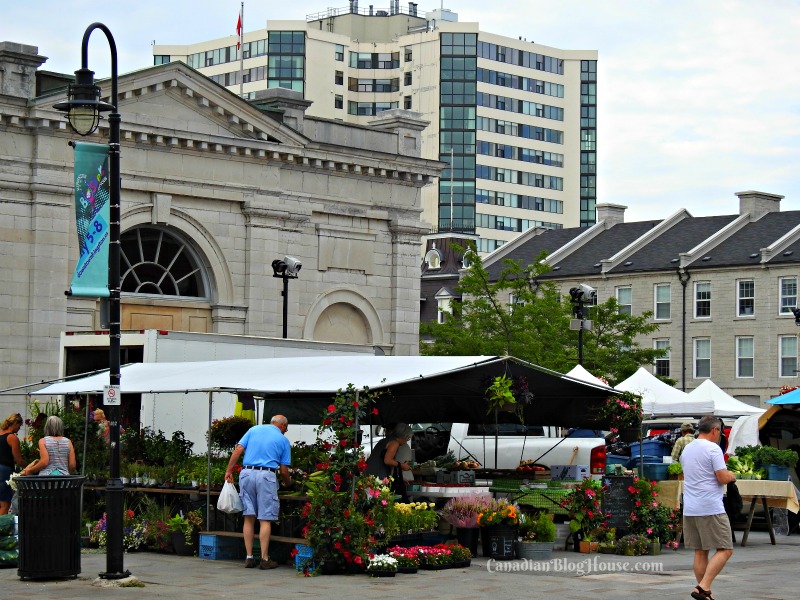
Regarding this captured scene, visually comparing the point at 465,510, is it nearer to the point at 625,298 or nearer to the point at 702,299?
the point at 702,299

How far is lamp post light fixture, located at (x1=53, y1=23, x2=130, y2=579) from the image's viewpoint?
1548cm

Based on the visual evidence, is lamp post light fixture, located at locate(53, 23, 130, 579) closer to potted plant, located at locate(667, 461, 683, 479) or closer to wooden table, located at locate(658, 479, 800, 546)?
wooden table, located at locate(658, 479, 800, 546)

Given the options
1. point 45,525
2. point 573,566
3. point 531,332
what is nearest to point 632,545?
point 573,566

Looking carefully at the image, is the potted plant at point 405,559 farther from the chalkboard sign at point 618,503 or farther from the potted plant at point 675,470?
the potted plant at point 675,470

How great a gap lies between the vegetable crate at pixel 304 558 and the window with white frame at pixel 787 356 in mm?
50488

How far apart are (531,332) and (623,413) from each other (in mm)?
34928

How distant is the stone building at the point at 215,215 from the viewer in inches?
1300

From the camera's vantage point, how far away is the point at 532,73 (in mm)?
111188

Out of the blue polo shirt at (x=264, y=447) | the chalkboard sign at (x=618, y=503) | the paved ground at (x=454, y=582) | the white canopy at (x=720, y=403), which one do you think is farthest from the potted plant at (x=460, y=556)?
the white canopy at (x=720, y=403)

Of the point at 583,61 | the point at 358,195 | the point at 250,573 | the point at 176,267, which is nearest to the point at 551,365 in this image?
the point at 358,195

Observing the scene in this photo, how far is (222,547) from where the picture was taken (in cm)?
1825

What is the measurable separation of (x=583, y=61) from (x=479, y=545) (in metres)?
98.3

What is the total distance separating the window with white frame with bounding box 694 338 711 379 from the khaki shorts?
53709 mm

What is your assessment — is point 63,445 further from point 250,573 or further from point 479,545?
point 479,545
